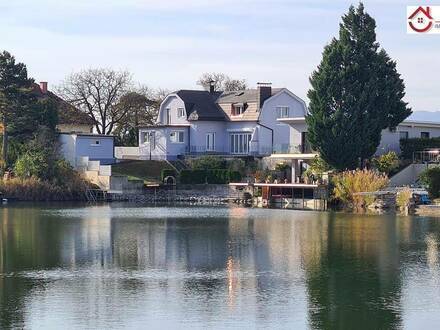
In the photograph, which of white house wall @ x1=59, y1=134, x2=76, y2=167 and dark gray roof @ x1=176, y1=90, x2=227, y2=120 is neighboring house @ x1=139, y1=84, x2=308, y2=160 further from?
white house wall @ x1=59, y1=134, x2=76, y2=167

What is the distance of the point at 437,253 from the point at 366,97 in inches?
1147

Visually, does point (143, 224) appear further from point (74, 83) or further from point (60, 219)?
point (74, 83)

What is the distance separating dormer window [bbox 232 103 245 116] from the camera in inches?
3413

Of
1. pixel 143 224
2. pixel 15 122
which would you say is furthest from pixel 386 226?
pixel 15 122

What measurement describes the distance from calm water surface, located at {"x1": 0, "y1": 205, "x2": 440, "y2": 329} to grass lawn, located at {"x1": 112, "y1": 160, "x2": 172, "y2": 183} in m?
26.0

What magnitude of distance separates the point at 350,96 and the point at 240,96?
74.8 ft

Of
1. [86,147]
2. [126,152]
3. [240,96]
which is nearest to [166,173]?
[86,147]

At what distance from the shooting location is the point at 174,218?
5653 cm

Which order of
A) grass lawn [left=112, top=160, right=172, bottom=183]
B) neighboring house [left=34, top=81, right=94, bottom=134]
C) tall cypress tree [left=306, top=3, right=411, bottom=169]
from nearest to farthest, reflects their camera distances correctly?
tall cypress tree [left=306, top=3, right=411, bottom=169] < grass lawn [left=112, top=160, right=172, bottom=183] < neighboring house [left=34, top=81, right=94, bottom=134]

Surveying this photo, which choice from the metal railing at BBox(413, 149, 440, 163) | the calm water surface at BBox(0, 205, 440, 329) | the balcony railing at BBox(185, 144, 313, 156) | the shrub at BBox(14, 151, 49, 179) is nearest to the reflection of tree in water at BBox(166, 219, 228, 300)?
the calm water surface at BBox(0, 205, 440, 329)

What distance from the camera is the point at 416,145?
239ft

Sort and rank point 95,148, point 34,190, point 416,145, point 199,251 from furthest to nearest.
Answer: point 95,148 < point 34,190 < point 416,145 < point 199,251

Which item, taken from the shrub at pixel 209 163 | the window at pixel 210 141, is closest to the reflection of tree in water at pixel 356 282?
the shrub at pixel 209 163

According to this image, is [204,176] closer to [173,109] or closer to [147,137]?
[147,137]
